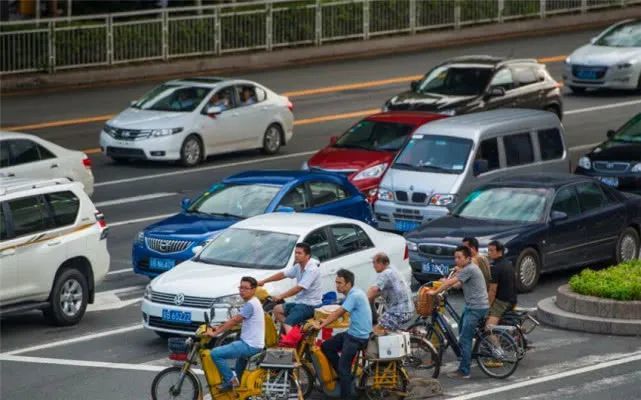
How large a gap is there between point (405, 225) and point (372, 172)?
2215mm

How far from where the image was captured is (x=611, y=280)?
20.3 m

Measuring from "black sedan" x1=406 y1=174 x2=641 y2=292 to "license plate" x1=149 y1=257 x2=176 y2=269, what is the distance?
10.6 feet

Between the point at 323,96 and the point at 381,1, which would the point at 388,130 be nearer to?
the point at 323,96

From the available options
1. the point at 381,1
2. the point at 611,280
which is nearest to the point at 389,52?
the point at 381,1

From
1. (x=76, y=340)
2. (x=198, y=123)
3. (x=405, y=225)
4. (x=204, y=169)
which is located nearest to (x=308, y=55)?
(x=198, y=123)

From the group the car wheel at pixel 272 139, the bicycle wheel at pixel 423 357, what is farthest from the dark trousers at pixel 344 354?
the car wheel at pixel 272 139

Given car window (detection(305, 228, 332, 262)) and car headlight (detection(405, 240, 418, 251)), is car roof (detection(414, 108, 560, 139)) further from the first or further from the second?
car window (detection(305, 228, 332, 262))

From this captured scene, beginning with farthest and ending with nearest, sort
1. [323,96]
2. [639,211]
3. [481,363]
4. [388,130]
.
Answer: [323,96], [388,130], [639,211], [481,363]

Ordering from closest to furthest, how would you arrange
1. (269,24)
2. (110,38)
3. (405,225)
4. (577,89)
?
(405,225)
(577,89)
(110,38)
(269,24)

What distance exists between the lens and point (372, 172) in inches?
1107

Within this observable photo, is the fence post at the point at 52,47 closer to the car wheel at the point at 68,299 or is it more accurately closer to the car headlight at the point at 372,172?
the car headlight at the point at 372,172

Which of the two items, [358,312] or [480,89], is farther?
[480,89]

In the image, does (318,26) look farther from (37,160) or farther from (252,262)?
(252,262)

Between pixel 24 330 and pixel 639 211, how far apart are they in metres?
9.04
